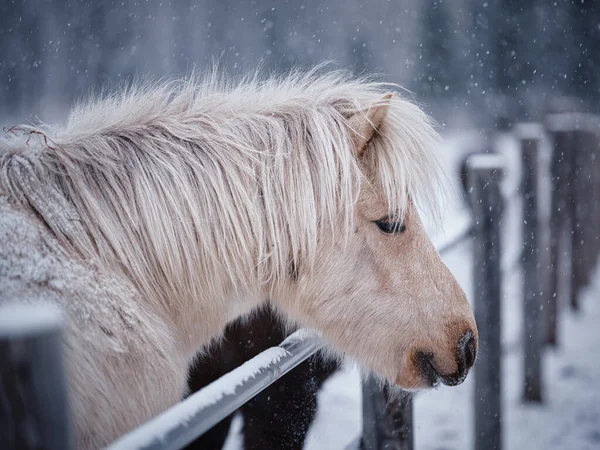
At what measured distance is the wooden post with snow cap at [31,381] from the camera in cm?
53

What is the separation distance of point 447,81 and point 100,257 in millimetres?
23873

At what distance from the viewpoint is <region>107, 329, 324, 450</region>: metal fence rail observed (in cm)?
74

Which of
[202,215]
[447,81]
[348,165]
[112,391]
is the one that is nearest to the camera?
[112,391]

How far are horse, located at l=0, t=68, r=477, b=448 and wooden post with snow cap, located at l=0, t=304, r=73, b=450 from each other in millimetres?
524

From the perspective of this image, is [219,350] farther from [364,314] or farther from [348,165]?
[348,165]

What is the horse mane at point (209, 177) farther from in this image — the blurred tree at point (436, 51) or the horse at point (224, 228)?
the blurred tree at point (436, 51)

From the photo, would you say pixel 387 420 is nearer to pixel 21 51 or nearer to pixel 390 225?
pixel 390 225

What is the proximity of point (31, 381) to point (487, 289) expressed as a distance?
89.2 inches

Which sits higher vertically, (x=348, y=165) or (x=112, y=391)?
(x=348, y=165)

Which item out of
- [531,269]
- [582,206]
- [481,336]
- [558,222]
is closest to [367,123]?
[481,336]

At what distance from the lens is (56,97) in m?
9.87

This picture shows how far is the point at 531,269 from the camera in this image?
11.0 feet

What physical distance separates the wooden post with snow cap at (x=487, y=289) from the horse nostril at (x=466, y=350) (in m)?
0.91

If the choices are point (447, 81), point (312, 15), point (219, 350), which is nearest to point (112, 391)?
point (219, 350)
